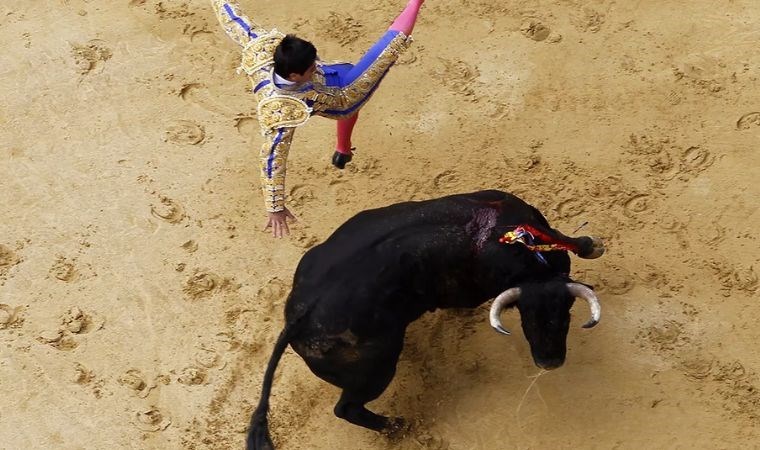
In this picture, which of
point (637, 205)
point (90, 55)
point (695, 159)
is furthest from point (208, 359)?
point (695, 159)

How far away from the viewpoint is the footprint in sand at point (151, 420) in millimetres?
5074

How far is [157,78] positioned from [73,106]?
1.97 feet

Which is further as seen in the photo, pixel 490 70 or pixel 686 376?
pixel 490 70

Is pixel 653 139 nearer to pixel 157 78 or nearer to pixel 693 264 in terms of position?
pixel 693 264

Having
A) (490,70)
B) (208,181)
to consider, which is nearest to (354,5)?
(490,70)

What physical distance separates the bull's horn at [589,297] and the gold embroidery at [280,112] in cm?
155

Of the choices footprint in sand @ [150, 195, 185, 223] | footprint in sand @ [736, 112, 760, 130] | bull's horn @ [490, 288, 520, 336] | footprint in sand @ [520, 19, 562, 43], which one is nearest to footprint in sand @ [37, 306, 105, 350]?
footprint in sand @ [150, 195, 185, 223]

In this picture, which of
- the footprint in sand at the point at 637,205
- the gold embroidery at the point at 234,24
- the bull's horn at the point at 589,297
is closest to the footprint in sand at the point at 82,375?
the gold embroidery at the point at 234,24

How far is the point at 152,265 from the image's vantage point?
5.70 metres

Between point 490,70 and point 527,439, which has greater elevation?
point 490,70

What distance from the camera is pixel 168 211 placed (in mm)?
5934

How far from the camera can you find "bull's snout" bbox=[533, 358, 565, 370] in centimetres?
461

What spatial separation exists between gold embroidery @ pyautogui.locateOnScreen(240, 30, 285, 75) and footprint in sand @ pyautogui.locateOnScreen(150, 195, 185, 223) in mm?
1336

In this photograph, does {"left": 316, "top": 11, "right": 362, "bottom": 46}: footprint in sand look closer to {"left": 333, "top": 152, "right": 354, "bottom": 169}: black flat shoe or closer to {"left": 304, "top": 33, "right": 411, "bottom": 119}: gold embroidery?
{"left": 333, "top": 152, "right": 354, "bottom": 169}: black flat shoe
